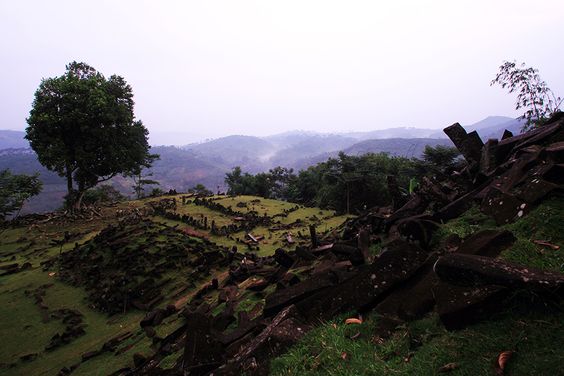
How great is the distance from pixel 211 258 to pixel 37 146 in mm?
18252

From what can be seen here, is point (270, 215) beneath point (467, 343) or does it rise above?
beneath

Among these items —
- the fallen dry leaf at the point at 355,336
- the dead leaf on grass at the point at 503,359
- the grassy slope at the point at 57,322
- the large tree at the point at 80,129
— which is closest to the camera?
the dead leaf on grass at the point at 503,359

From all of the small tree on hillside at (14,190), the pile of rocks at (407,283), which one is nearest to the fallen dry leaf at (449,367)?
the pile of rocks at (407,283)

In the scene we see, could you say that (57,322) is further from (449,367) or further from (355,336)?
(449,367)

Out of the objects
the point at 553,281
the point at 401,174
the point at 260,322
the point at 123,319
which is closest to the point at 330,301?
the point at 260,322

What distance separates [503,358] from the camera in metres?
2.27

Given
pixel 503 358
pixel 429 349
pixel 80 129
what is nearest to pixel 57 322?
pixel 429 349

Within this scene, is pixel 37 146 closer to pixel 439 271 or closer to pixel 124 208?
pixel 124 208

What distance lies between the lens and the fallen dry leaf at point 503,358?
2225mm

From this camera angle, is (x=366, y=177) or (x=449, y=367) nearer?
(x=449, y=367)

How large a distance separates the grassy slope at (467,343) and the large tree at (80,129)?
23.3 meters

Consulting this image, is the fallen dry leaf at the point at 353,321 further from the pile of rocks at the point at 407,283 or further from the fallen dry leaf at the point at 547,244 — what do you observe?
the fallen dry leaf at the point at 547,244

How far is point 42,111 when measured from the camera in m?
21.2

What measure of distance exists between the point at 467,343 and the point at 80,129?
25.1m
